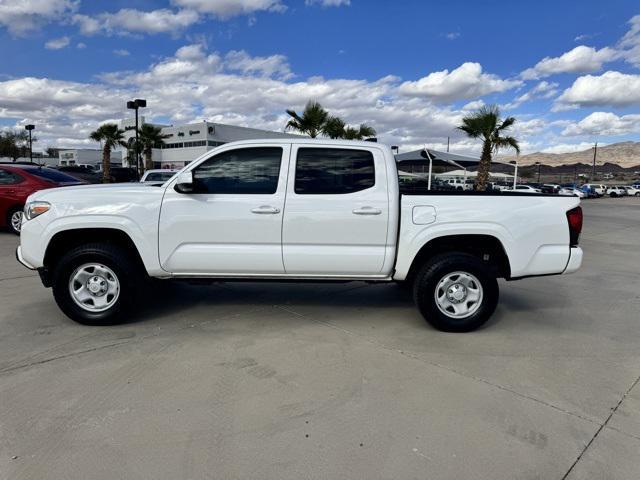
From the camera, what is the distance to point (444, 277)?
14.7 ft

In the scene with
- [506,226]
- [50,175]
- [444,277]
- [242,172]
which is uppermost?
[242,172]

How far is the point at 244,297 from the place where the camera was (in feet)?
18.6

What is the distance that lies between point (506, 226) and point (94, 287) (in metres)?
4.01

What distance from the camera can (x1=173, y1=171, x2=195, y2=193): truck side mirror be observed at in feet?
13.9

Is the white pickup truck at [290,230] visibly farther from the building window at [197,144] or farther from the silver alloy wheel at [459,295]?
the building window at [197,144]

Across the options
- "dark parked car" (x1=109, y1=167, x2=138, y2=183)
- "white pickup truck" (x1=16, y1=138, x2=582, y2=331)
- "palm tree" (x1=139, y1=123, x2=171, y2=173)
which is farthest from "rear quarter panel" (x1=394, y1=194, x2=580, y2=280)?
"palm tree" (x1=139, y1=123, x2=171, y2=173)

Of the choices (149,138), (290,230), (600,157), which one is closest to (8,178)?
(290,230)

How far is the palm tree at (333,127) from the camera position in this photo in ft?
Result: 81.8

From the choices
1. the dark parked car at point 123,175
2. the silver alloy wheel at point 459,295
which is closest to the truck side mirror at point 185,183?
the silver alloy wheel at point 459,295

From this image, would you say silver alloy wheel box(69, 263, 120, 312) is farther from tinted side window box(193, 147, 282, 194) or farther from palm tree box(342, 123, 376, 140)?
palm tree box(342, 123, 376, 140)

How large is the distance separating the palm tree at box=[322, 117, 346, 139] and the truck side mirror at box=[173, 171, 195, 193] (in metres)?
21.2

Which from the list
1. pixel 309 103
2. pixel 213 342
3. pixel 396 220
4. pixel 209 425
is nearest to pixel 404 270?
pixel 396 220

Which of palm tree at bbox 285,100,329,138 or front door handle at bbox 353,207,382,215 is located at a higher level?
palm tree at bbox 285,100,329,138

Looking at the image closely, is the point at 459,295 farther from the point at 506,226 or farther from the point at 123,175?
the point at 123,175
